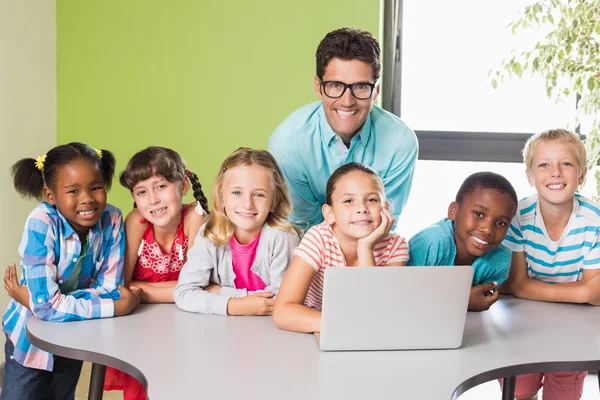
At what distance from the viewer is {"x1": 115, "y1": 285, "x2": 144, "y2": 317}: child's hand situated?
6.16 ft

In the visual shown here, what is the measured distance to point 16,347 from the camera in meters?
2.03

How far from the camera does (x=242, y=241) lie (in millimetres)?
2051

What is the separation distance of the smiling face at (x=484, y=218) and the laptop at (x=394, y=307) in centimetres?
42

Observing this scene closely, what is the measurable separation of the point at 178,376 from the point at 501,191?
1.05 m

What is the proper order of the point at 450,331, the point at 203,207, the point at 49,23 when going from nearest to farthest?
the point at 450,331 < the point at 203,207 < the point at 49,23

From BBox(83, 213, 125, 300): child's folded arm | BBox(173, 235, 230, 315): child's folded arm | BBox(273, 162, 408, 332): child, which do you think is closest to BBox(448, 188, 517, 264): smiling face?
BBox(273, 162, 408, 332): child

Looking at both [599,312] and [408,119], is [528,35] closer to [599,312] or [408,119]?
[408,119]

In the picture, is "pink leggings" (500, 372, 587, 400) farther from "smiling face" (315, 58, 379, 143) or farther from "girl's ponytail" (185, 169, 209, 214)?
"girl's ponytail" (185, 169, 209, 214)

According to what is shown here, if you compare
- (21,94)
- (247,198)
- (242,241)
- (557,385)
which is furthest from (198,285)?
(21,94)

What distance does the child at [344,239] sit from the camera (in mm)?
1836

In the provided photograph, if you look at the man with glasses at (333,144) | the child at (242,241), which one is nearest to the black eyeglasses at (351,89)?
the man with glasses at (333,144)

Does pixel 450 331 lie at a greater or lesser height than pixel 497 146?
lesser

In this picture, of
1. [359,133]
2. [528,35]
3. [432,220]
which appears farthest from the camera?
[432,220]

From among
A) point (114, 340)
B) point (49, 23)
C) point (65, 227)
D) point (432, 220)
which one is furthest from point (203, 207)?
point (432, 220)
